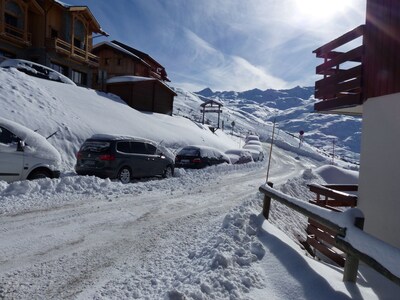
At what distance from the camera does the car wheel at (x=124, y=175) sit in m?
12.1

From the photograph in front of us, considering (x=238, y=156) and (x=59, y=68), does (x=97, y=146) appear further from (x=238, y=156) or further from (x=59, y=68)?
(x=59, y=68)

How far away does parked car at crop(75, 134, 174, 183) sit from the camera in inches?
458

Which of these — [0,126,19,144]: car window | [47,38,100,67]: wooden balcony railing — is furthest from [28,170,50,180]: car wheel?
[47,38,100,67]: wooden balcony railing

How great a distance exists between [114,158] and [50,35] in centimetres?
2295

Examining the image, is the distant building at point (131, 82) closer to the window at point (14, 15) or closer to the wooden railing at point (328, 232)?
the window at point (14, 15)

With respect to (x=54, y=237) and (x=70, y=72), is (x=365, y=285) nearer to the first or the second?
(x=54, y=237)

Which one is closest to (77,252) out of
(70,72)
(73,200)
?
(73,200)

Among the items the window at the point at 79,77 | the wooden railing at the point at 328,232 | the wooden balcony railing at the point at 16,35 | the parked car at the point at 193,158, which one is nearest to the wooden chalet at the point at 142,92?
the window at the point at 79,77

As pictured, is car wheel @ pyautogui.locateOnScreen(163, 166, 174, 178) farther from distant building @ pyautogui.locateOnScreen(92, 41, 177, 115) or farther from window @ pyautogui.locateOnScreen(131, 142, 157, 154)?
distant building @ pyautogui.locateOnScreen(92, 41, 177, 115)

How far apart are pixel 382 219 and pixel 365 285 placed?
2069 mm

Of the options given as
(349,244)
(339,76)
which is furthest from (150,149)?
(349,244)

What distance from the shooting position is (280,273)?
434 cm

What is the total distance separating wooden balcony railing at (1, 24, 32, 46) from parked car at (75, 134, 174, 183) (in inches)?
739

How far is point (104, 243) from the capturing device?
546cm
